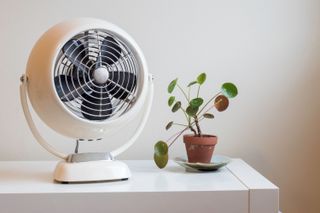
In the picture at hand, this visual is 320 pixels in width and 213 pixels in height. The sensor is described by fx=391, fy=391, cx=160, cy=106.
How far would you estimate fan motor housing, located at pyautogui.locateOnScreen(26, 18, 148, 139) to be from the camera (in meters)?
0.98

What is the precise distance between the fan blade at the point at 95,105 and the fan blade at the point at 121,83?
0.03m

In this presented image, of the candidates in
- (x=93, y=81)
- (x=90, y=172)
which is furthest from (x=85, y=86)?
(x=90, y=172)

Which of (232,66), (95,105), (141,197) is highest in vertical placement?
(232,66)

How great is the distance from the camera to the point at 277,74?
1521 millimetres

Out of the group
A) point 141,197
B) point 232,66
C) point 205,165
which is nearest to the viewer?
point 141,197

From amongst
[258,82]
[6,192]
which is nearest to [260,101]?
[258,82]

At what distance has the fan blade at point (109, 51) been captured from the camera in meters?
1.06

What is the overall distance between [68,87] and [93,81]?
7 cm

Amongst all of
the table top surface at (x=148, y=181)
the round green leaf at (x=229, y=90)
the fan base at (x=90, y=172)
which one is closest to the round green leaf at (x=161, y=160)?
the table top surface at (x=148, y=181)

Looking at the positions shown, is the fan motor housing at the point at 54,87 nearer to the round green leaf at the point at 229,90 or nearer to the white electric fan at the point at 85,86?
the white electric fan at the point at 85,86

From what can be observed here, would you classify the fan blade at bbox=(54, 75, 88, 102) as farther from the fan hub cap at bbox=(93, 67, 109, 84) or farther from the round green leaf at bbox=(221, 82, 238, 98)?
the round green leaf at bbox=(221, 82, 238, 98)

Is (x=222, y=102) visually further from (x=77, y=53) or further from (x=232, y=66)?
(x=77, y=53)

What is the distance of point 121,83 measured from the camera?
1075mm

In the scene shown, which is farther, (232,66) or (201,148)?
(232,66)
